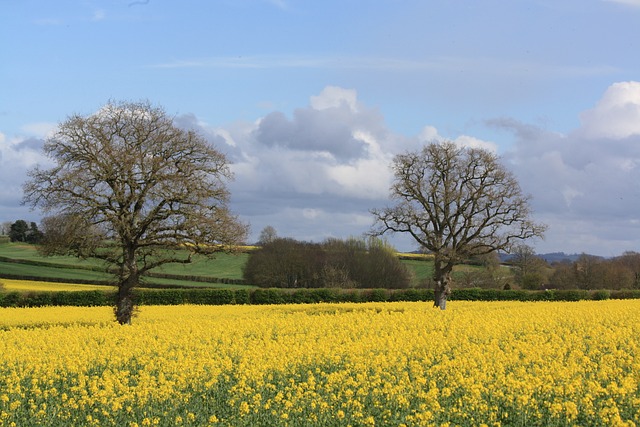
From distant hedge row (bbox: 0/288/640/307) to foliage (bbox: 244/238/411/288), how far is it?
2512 centimetres

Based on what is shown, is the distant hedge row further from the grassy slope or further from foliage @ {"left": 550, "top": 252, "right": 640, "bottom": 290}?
foliage @ {"left": 550, "top": 252, "right": 640, "bottom": 290}

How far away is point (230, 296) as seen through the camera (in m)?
45.4

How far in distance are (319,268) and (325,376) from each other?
67270mm

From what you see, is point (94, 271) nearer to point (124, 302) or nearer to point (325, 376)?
point (124, 302)

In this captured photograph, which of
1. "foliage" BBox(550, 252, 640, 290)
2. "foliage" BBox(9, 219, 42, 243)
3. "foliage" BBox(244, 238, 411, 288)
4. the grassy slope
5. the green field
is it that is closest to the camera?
the green field

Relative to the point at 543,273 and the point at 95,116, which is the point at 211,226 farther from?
the point at 543,273

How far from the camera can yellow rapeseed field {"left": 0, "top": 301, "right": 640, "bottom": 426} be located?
10.3 meters

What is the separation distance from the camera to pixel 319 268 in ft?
263

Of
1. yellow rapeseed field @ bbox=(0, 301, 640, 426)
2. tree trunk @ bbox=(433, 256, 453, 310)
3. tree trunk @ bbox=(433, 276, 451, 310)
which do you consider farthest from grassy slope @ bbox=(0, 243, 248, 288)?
yellow rapeseed field @ bbox=(0, 301, 640, 426)

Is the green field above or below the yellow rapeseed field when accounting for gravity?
above

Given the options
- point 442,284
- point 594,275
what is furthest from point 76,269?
point 594,275

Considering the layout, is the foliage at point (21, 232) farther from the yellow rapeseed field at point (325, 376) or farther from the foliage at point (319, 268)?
the yellow rapeseed field at point (325, 376)

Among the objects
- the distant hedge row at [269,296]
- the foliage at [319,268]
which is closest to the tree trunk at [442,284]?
the distant hedge row at [269,296]

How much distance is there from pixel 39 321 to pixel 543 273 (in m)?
71.8
